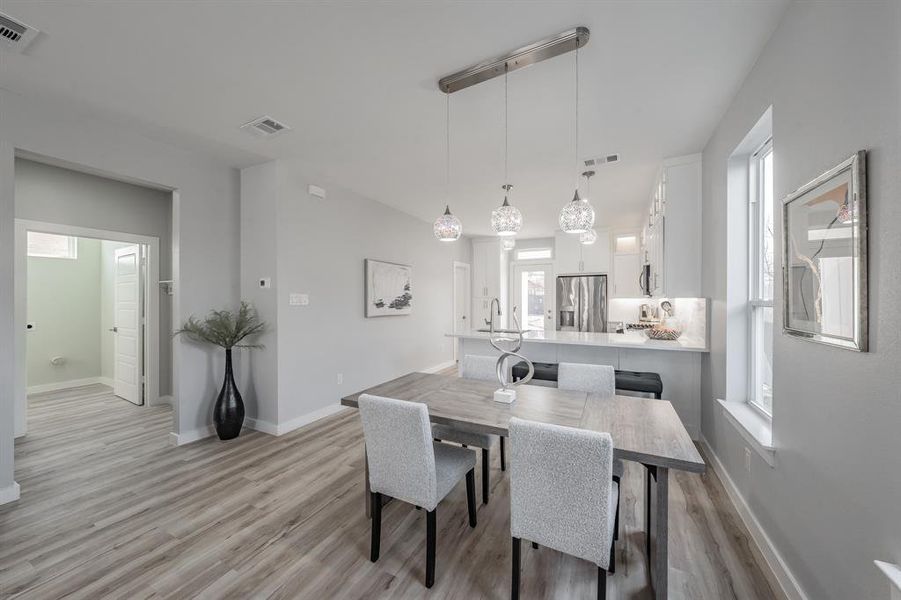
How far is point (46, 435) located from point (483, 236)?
6.86m

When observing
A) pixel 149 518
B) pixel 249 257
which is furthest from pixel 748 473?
pixel 249 257

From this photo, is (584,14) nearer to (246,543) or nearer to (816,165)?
(816,165)

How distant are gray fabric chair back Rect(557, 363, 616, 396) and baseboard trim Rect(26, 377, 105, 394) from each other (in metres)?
6.70

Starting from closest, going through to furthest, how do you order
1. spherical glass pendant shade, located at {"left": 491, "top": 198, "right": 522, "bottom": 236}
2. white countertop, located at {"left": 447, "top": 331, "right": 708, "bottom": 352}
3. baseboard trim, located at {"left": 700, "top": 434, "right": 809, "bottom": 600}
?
baseboard trim, located at {"left": 700, "top": 434, "right": 809, "bottom": 600} → spherical glass pendant shade, located at {"left": 491, "top": 198, "right": 522, "bottom": 236} → white countertop, located at {"left": 447, "top": 331, "right": 708, "bottom": 352}

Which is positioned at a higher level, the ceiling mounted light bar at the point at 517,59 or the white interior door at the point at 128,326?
the ceiling mounted light bar at the point at 517,59

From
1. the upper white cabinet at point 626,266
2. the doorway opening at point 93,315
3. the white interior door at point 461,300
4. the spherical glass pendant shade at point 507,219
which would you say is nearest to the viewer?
the spherical glass pendant shade at point 507,219

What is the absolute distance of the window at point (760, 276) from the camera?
2223 millimetres

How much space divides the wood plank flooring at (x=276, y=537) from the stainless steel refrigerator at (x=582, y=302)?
3851 mm

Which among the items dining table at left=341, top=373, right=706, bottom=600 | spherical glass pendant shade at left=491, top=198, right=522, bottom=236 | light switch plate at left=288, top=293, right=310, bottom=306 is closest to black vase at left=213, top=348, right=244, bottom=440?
light switch plate at left=288, top=293, right=310, bottom=306

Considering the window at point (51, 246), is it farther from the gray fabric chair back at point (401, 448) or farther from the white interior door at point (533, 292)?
the white interior door at point (533, 292)

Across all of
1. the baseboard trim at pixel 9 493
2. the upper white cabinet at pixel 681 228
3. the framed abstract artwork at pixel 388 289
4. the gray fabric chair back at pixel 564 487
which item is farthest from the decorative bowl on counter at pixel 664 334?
the baseboard trim at pixel 9 493

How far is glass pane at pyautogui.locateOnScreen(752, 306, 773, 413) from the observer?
221 centimetres

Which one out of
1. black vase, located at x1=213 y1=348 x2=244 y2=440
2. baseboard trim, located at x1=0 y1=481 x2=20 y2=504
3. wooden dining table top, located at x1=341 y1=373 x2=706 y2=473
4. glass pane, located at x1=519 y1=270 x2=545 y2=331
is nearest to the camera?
wooden dining table top, located at x1=341 y1=373 x2=706 y2=473

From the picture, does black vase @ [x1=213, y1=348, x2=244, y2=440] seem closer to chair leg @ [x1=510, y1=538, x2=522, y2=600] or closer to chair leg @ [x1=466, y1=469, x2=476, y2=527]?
chair leg @ [x1=466, y1=469, x2=476, y2=527]
